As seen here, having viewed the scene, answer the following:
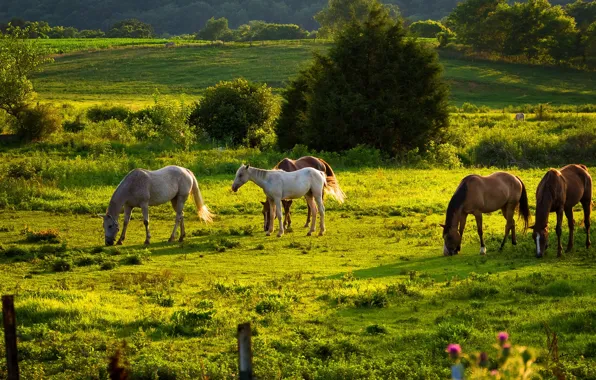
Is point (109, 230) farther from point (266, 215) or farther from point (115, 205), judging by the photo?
point (266, 215)

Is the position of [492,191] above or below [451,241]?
above

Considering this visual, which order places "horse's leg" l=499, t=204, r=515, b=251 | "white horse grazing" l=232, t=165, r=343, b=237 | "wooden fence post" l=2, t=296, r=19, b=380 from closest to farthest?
"wooden fence post" l=2, t=296, r=19, b=380 → "horse's leg" l=499, t=204, r=515, b=251 → "white horse grazing" l=232, t=165, r=343, b=237

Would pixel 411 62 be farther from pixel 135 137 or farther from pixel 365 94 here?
pixel 135 137

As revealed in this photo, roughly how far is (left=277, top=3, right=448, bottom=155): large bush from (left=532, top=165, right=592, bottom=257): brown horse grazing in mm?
19286

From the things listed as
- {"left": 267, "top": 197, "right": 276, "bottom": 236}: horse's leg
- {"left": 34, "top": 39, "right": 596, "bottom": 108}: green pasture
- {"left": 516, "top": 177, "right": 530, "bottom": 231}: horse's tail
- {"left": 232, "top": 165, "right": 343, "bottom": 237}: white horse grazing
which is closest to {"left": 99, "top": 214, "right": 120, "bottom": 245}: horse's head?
{"left": 232, "top": 165, "right": 343, "bottom": 237}: white horse grazing

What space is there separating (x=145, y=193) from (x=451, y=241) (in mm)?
7408

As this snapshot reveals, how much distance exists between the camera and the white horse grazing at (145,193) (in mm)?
19047

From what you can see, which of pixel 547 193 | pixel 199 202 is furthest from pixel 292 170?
pixel 547 193

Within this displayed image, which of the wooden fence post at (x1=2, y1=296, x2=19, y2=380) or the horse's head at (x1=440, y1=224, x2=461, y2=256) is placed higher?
the wooden fence post at (x1=2, y1=296, x2=19, y2=380)

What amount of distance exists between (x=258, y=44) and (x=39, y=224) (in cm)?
8038

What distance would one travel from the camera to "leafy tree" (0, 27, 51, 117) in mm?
40781

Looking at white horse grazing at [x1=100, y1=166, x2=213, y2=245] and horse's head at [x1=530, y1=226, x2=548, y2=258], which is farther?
white horse grazing at [x1=100, y1=166, x2=213, y2=245]

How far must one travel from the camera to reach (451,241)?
55.4 feet

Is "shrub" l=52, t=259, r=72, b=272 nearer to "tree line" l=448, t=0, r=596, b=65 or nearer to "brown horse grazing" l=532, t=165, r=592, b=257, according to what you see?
"brown horse grazing" l=532, t=165, r=592, b=257
